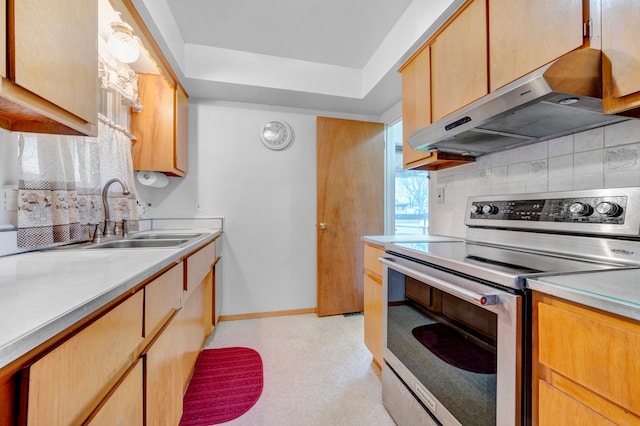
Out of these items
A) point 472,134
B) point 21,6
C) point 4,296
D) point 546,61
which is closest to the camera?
point 4,296

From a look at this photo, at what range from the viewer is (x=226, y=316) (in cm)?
255

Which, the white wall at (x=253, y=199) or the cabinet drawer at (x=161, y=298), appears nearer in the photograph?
the cabinet drawer at (x=161, y=298)

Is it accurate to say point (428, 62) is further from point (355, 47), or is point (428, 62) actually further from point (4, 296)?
point (4, 296)

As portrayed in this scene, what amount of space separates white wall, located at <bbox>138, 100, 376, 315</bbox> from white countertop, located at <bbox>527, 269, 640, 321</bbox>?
7.26 ft

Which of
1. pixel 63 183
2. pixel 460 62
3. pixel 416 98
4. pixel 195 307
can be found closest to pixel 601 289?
pixel 460 62

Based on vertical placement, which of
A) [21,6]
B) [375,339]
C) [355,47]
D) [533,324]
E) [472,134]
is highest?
[355,47]

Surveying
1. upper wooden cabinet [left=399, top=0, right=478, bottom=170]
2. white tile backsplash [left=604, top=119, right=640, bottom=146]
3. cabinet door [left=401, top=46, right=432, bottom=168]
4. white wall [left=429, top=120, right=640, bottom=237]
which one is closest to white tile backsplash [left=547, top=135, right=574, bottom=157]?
white wall [left=429, top=120, right=640, bottom=237]

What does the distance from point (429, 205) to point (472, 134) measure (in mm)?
923

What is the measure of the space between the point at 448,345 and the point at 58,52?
167 centimetres

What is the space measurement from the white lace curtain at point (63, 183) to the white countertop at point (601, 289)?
1.83 metres

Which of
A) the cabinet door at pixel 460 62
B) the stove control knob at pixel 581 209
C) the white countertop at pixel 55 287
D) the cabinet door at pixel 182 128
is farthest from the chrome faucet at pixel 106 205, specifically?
the stove control knob at pixel 581 209

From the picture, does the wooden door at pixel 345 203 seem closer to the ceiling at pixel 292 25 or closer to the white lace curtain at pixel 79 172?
the ceiling at pixel 292 25

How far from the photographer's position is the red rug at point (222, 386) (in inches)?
54.5

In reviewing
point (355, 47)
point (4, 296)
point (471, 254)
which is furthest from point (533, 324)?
point (355, 47)
